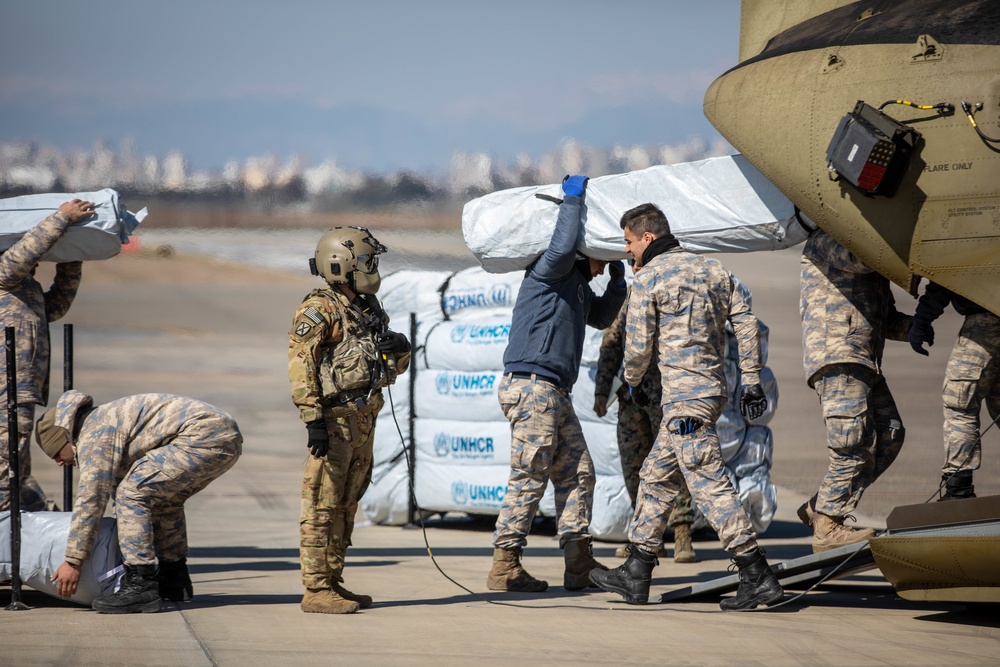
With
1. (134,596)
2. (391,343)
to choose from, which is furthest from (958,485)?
(134,596)

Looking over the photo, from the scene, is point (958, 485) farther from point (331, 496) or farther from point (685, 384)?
point (331, 496)

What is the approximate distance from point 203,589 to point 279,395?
12.9 meters

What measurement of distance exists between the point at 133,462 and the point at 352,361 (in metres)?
1.23

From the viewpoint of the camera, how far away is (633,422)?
288 inches

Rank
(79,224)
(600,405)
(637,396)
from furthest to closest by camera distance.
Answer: (600,405)
(79,224)
(637,396)

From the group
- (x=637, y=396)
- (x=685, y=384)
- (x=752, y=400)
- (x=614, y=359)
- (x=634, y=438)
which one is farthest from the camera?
(x=634, y=438)

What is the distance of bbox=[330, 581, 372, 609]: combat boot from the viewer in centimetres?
575

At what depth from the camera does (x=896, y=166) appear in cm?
530

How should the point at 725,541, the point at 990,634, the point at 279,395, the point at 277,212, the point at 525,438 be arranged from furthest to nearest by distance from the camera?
1. the point at 279,395
2. the point at 277,212
3. the point at 525,438
4. the point at 725,541
5. the point at 990,634

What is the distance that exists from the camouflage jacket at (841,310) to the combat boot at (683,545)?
1.78 metres

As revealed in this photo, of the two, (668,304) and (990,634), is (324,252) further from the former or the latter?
(990,634)

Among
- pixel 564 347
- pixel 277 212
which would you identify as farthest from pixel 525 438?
pixel 277 212

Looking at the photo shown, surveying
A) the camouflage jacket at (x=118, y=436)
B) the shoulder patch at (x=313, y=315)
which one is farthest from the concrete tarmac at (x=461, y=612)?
the shoulder patch at (x=313, y=315)

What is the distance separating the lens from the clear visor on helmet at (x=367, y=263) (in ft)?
19.0
